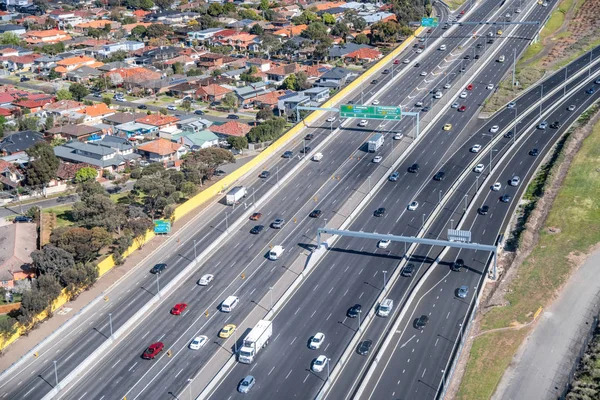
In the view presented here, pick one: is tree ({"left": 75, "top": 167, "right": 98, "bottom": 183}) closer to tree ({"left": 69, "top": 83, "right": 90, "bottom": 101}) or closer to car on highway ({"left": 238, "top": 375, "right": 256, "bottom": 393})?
tree ({"left": 69, "top": 83, "right": 90, "bottom": 101})

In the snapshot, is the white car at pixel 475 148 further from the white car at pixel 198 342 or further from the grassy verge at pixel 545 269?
the white car at pixel 198 342

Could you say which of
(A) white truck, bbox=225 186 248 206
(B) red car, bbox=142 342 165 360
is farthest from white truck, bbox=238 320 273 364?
(A) white truck, bbox=225 186 248 206

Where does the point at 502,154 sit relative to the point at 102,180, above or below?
above

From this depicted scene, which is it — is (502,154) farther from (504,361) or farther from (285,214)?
(504,361)

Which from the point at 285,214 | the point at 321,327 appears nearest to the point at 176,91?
the point at 285,214

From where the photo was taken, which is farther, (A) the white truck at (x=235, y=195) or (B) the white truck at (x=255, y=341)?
(A) the white truck at (x=235, y=195)

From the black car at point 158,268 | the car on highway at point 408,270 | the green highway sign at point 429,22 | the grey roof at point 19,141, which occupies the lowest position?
the grey roof at point 19,141

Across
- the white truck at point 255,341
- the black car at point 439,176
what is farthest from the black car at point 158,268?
the black car at point 439,176
